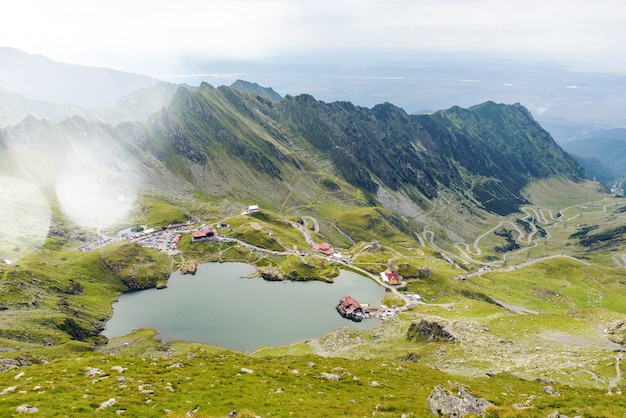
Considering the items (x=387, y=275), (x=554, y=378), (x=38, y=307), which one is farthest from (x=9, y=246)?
(x=554, y=378)

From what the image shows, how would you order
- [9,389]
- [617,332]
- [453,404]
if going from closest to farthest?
[453,404] → [9,389] → [617,332]

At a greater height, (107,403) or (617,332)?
(107,403)

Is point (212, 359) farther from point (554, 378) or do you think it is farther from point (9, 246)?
point (9, 246)

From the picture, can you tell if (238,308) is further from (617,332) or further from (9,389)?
(617,332)

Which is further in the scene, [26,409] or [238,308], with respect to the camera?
[238,308]

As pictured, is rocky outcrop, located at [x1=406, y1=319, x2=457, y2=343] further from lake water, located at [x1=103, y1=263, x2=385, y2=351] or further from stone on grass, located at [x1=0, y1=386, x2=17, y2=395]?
stone on grass, located at [x1=0, y1=386, x2=17, y2=395]

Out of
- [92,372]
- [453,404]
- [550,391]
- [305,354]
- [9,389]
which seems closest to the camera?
[453,404]

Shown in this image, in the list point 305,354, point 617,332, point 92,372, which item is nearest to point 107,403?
point 92,372

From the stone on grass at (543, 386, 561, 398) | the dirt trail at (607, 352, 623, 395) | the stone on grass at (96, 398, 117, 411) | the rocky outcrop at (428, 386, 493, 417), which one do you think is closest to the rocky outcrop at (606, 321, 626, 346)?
the dirt trail at (607, 352, 623, 395)
